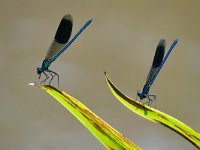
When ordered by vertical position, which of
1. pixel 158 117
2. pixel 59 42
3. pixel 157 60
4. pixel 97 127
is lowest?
pixel 97 127

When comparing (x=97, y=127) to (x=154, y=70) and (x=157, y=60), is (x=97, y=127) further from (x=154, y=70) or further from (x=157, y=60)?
(x=157, y=60)

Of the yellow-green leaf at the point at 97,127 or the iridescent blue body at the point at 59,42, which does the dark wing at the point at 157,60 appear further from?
the iridescent blue body at the point at 59,42

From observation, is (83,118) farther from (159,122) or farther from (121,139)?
(159,122)

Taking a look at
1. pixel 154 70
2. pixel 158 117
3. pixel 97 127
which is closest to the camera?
pixel 97 127

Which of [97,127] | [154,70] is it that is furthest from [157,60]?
[97,127]

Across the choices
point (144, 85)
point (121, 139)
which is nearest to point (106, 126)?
point (121, 139)

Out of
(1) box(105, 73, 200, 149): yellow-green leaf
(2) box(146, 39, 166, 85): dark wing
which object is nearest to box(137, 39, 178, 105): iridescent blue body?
(2) box(146, 39, 166, 85): dark wing
